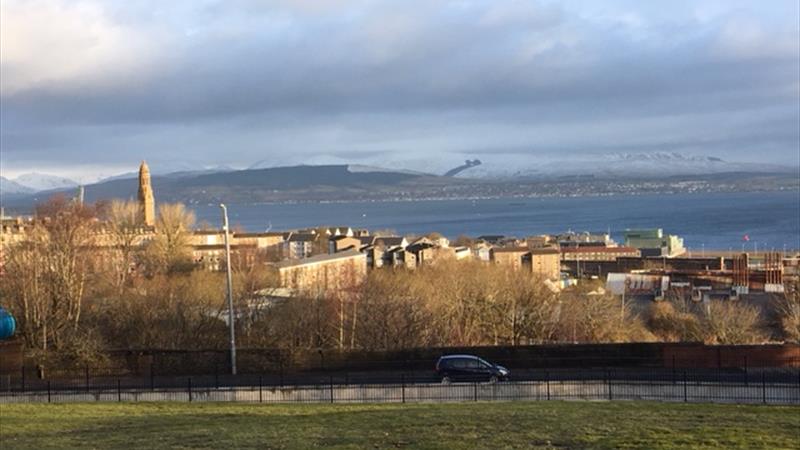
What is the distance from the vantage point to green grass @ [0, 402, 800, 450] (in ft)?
42.4

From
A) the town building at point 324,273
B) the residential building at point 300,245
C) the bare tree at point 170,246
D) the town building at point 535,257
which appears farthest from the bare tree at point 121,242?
the town building at point 535,257

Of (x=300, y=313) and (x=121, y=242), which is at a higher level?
(x=121, y=242)

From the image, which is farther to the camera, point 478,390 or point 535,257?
point 535,257

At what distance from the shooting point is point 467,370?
2681 cm

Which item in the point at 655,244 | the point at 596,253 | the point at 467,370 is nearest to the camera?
the point at 467,370

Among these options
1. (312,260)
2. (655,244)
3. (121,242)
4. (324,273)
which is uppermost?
(121,242)

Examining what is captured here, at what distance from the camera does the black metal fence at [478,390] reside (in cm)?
2319

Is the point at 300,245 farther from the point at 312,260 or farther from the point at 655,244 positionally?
the point at 655,244

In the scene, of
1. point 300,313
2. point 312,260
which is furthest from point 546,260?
point 300,313

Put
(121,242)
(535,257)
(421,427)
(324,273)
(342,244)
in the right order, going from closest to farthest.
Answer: (421,427) → (324,273) → (121,242) → (535,257) → (342,244)

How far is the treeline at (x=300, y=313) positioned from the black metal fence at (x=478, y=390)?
23.4 feet

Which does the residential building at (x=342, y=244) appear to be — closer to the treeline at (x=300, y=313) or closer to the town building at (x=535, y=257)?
the town building at (x=535, y=257)

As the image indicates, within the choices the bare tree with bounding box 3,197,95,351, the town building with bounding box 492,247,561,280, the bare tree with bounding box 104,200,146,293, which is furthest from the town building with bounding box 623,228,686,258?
the bare tree with bounding box 3,197,95,351

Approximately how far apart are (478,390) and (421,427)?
9245 mm
